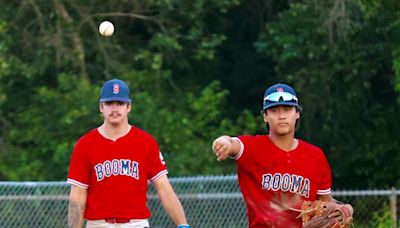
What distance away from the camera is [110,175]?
287 inches

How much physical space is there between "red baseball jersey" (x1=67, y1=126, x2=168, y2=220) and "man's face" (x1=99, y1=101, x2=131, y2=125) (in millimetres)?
137

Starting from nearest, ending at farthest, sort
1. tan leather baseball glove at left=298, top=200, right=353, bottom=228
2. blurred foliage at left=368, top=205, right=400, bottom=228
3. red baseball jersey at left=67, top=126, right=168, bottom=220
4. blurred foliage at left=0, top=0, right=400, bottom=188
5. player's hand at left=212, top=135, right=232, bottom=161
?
player's hand at left=212, top=135, right=232, bottom=161 < tan leather baseball glove at left=298, top=200, right=353, bottom=228 < red baseball jersey at left=67, top=126, right=168, bottom=220 < blurred foliage at left=368, top=205, right=400, bottom=228 < blurred foliage at left=0, top=0, right=400, bottom=188

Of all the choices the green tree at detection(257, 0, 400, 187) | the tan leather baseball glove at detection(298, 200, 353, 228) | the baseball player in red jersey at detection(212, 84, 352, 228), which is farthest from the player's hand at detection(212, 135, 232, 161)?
the green tree at detection(257, 0, 400, 187)

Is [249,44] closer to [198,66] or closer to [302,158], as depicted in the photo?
[198,66]

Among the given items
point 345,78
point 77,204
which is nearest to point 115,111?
point 77,204

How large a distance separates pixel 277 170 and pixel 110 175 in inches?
49.1

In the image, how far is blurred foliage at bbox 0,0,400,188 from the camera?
1424 centimetres

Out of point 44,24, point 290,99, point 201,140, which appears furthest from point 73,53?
point 290,99

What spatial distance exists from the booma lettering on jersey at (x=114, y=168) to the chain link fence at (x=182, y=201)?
12.2 feet

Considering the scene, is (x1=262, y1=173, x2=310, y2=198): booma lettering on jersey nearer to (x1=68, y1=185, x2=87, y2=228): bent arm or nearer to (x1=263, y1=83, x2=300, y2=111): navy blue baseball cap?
(x1=263, y1=83, x2=300, y2=111): navy blue baseball cap

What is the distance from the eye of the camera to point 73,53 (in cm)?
1473

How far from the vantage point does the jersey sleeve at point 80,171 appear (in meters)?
7.31

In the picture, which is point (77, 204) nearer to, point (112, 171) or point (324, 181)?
point (112, 171)

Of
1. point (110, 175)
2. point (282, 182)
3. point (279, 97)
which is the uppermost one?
point (279, 97)
